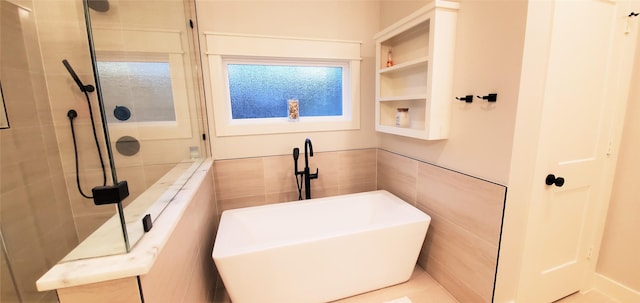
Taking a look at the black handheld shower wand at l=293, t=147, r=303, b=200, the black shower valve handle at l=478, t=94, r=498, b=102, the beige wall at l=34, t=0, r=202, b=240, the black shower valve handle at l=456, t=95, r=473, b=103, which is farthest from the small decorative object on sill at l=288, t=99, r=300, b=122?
the black shower valve handle at l=478, t=94, r=498, b=102

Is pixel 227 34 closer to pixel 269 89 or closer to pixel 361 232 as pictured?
pixel 269 89

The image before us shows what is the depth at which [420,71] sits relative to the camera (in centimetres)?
191

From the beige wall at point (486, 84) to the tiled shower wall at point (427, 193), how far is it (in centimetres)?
13

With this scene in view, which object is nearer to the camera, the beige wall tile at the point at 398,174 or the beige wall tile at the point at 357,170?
the beige wall tile at the point at 398,174

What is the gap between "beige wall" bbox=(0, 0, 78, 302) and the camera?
144 centimetres

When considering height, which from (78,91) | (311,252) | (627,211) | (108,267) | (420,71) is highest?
(420,71)

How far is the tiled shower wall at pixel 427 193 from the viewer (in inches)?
58.9

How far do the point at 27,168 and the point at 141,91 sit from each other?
0.91 m

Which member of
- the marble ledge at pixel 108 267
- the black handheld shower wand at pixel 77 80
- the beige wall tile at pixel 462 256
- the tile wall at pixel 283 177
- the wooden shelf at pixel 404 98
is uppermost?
the black handheld shower wand at pixel 77 80

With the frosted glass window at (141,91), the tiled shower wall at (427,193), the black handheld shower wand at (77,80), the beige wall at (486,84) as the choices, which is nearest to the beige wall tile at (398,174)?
the tiled shower wall at (427,193)

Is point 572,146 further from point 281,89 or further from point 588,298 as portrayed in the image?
point 281,89

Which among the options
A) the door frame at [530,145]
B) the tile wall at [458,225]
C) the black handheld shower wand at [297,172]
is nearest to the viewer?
the door frame at [530,145]

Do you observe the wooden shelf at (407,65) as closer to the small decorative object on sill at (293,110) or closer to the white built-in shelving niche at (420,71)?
the white built-in shelving niche at (420,71)

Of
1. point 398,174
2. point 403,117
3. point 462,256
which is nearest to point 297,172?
point 398,174
